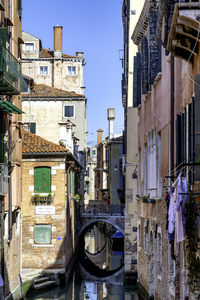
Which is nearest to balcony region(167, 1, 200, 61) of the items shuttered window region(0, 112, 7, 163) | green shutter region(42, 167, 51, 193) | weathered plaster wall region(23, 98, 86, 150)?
shuttered window region(0, 112, 7, 163)

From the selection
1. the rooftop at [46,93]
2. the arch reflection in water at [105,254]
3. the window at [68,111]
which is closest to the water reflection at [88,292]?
the arch reflection in water at [105,254]

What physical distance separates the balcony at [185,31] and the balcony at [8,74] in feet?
21.4

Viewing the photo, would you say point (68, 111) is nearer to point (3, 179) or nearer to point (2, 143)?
point (2, 143)

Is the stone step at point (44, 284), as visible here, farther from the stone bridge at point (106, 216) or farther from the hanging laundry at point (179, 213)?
the hanging laundry at point (179, 213)

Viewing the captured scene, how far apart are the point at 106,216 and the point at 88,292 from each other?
13005mm

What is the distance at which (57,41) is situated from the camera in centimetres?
5222

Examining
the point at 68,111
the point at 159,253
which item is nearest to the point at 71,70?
the point at 68,111

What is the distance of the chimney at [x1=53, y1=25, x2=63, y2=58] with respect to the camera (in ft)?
171

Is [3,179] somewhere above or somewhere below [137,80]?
below

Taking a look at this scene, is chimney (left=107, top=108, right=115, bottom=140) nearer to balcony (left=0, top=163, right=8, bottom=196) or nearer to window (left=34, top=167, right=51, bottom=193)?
window (left=34, top=167, right=51, bottom=193)

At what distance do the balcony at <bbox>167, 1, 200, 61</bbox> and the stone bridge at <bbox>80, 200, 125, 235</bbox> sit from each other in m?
28.5

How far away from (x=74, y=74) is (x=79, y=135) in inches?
231

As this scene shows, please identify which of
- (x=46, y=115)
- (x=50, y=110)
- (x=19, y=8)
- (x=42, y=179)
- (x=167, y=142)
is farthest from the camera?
(x=50, y=110)

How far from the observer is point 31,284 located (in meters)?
25.4
